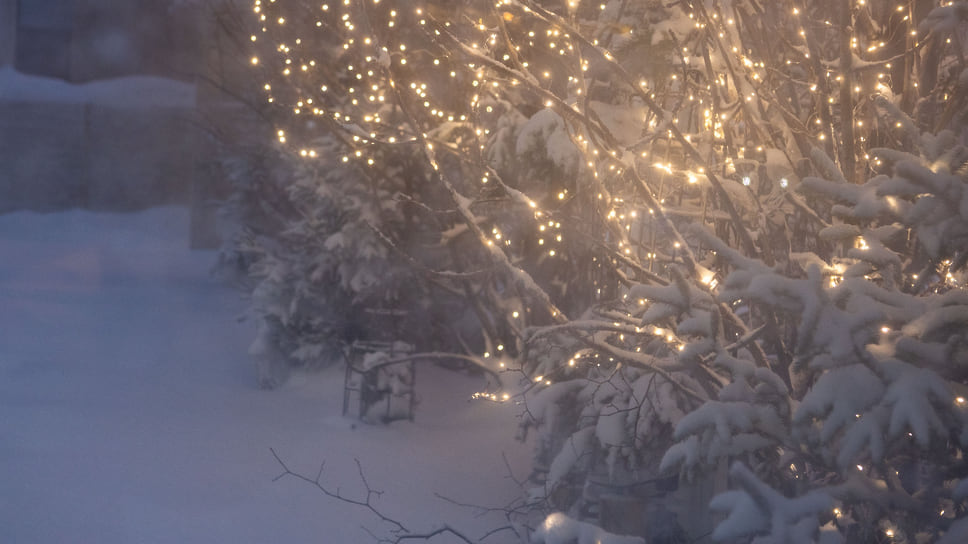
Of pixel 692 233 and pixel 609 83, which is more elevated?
pixel 609 83

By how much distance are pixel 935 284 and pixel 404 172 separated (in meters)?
5.56

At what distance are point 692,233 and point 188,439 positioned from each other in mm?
5104

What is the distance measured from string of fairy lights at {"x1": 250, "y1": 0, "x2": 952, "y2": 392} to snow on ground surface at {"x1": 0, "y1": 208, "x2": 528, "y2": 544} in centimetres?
144

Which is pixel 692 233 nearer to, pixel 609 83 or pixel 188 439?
pixel 609 83

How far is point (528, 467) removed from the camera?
685 centimetres

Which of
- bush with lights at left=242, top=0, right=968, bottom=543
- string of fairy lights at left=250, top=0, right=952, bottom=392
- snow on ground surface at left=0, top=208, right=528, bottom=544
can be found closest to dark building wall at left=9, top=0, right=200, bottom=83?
snow on ground surface at left=0, top=208, right=528, bottom=544

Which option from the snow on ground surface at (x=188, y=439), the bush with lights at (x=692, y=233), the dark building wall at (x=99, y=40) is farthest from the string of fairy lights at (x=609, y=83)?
the dark building wall at (x=99, y=40)

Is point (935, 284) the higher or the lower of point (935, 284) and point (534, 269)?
the higher

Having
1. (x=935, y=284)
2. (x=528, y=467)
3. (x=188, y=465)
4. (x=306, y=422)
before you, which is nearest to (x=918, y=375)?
(x=935, y=284)

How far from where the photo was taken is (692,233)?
348 centimetres

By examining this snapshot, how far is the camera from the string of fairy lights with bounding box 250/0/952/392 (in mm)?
4430

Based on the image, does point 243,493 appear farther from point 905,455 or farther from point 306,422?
point 905,455

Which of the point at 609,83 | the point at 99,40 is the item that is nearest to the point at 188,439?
the point at 609,83

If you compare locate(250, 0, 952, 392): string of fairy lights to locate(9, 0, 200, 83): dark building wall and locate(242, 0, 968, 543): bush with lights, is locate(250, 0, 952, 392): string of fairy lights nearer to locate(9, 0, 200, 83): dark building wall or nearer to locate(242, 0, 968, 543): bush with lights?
locate(242, 0, 968, 543): bush with lights
